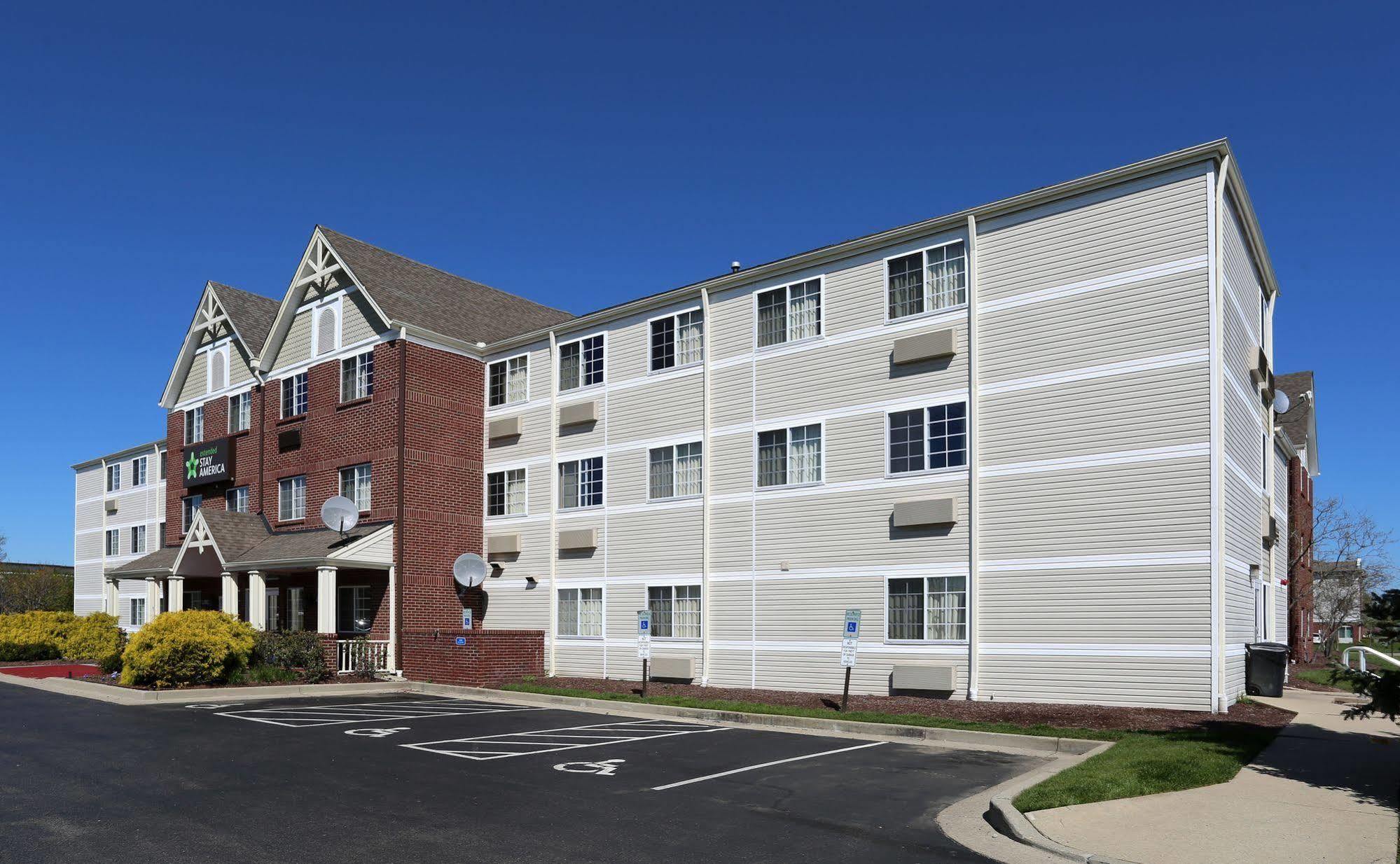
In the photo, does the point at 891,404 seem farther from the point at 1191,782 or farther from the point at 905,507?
the point at 1191,782

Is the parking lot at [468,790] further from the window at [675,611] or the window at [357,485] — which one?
the window at [357,485]

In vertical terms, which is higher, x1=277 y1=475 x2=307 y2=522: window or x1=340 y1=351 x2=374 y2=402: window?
x1=340 y1=351 x2=374 y2=402: window

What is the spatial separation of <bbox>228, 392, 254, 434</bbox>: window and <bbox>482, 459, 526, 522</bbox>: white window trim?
1047cm

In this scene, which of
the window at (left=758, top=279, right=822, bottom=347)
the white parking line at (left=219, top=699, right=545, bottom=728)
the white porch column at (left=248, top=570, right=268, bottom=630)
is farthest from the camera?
the white porch column at (left=248, top=570, right=268, bottom=630)

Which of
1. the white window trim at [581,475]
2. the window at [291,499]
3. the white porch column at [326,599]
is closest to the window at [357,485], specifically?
the window at [291,499]

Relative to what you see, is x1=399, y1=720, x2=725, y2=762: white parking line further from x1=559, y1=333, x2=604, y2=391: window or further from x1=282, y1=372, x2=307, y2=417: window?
x1=282, y1=372, x2=307, y2=417: window

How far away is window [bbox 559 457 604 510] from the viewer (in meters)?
28.4

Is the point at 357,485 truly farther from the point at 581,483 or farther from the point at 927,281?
the point at 927,281

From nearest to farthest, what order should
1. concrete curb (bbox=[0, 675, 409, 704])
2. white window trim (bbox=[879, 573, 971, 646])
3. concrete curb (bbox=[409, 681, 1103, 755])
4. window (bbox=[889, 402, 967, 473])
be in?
concrete curb (bbox=[409, 681, 1103, 755]) → white window trim (bbox=[879, 573, 971, 646]) → window (bbox=[889, 402, 967, 473]) → concrete curb (bbox=[0, 675, 409, 704])

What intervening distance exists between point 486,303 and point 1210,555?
24.9 metres

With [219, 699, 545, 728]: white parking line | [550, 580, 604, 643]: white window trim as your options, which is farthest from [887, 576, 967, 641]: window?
[550, 580, 604, 643]: white window trim

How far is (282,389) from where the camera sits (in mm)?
34562

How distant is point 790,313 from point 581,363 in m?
7.20

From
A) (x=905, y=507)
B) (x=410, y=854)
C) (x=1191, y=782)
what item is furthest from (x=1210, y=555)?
(x=410, y=854)
